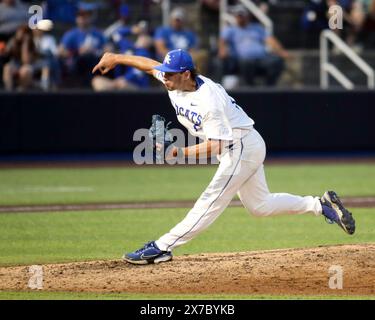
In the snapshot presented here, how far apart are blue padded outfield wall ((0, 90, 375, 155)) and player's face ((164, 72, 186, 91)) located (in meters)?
9.36

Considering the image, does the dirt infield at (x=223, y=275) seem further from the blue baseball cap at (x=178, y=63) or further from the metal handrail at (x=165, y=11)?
the metal handrail at (x=165, y=11)

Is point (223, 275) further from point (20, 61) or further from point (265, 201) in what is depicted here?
point (20, 61)

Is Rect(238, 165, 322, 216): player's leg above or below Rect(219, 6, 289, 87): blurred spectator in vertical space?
below

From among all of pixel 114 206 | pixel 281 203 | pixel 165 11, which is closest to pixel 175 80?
pixel 281 203

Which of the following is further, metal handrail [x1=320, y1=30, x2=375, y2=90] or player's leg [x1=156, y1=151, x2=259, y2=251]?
metal handrail [x1=320, y1=30, x2=375, y2=90]

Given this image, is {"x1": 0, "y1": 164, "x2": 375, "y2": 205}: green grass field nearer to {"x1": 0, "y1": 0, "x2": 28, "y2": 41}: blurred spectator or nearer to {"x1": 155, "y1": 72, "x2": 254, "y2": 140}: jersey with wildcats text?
{"x1": 0, "y1": 0, "x2": 28, "y2": 41}: blurred spectator

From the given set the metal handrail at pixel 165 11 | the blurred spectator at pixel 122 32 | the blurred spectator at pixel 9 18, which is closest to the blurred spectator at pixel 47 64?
the blurred spectator at pixel 9 18

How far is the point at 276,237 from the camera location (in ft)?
35.3

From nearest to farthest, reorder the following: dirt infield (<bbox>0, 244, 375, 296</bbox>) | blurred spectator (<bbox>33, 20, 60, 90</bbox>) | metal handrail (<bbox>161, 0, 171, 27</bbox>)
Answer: dirt infield (<bbox>0, 244, 375, 296</bbox>), blurred spectator (<bbox>33, 20, 60, 90</bbox>), metal handrail (<bbox>161, 0, 171, 27</bbox>)

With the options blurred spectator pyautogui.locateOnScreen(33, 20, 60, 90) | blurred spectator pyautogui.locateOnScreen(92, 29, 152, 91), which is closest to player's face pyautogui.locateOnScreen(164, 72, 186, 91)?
blurred spectator pyautogui.locateOnScreen(33, 20, 60, 90)

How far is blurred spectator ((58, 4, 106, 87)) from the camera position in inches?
695

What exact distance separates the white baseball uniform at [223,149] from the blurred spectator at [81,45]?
948 cm
